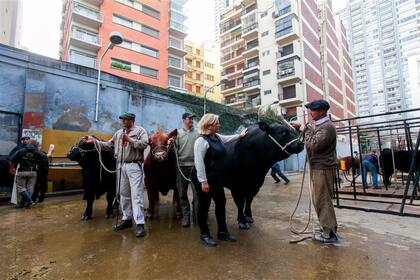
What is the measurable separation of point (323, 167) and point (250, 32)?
123 feet

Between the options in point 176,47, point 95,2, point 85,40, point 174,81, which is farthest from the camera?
point 176,47

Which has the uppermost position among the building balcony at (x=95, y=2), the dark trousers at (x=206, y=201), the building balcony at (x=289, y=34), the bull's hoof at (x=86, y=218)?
the building balcony at (x=289, y=34)

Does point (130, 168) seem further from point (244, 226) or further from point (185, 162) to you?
point (244, 226)

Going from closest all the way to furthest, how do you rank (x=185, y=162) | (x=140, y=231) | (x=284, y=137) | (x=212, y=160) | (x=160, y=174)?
(x=212, y=160) < (x=140, y=231) < (x=284, y=137) < (x=185, y=162) < (x=160, y=174)

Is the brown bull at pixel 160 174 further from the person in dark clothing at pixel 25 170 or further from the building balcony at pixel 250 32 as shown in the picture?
the building balcony at pixel 250 32

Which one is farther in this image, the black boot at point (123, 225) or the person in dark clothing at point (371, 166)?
the person in dark clothing at point (371, 166)

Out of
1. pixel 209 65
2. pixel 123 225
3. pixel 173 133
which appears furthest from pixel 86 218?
pixel 209 65

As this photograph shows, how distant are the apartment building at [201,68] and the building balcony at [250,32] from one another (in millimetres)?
9044

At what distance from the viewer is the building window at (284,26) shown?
30917mm

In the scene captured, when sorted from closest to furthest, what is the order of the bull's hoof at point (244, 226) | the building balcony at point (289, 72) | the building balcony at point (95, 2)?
1. the bull's hoof at point (244, 226)
2. the building balcony at point (95, 2)
3. the building balcony at point (289, 72)

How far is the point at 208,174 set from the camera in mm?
2930

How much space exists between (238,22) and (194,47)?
8.70 m

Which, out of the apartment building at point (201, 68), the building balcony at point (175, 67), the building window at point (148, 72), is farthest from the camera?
the apartment building at point (201, 68)

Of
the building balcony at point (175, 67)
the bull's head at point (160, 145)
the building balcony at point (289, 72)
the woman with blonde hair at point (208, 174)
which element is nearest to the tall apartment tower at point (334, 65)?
the building balcony at point (289, 72)
